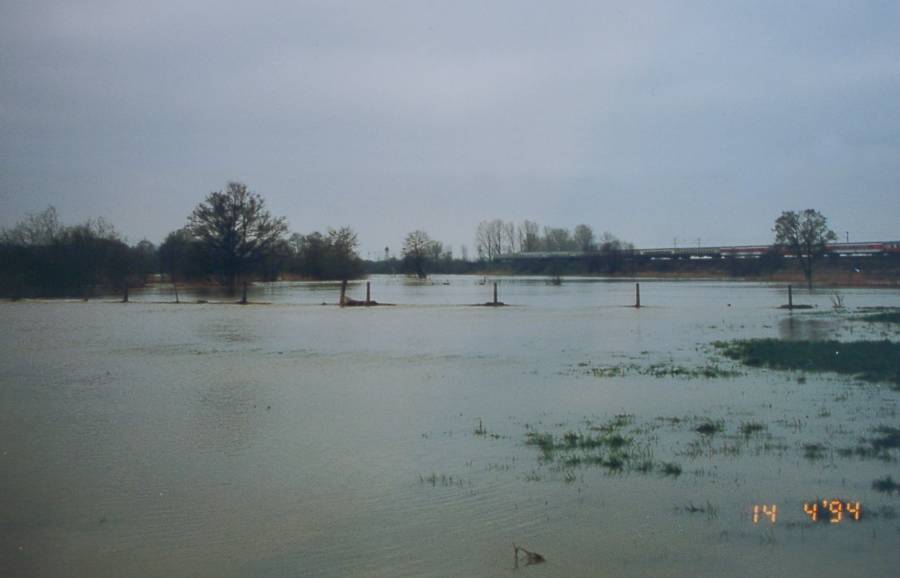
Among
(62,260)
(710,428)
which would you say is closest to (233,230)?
(62,260)

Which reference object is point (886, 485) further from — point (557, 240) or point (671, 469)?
point (557, 240)

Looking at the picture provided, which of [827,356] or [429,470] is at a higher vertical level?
[827,356]

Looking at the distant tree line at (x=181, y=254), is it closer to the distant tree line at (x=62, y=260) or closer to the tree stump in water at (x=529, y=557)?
the distant tree line at (x=62, y=260)

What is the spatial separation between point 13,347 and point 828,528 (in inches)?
856

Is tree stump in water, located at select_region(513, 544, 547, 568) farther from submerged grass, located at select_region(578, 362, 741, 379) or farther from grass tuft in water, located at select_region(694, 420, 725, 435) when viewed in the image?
submerged grass, located at select_region(578, 362, 741, 379)

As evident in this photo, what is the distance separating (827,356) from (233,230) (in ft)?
202

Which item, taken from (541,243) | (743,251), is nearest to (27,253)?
(743,251)

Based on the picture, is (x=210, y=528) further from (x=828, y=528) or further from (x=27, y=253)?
(x=27, y=253)

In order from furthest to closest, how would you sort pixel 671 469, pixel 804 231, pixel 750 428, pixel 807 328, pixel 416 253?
pixel 416 253
pixel 804 231
pixel 807 328
pixel 750 428
pixel 671 469

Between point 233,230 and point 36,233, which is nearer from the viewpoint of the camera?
point 36,233

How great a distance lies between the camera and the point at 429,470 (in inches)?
339

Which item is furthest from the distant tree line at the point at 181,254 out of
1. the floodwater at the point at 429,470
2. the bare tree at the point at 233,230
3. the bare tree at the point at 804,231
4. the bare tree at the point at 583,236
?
the bare tree at the point at 583,236

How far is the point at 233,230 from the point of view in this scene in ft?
236

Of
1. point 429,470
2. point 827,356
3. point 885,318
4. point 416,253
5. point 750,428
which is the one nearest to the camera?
point 429,470
